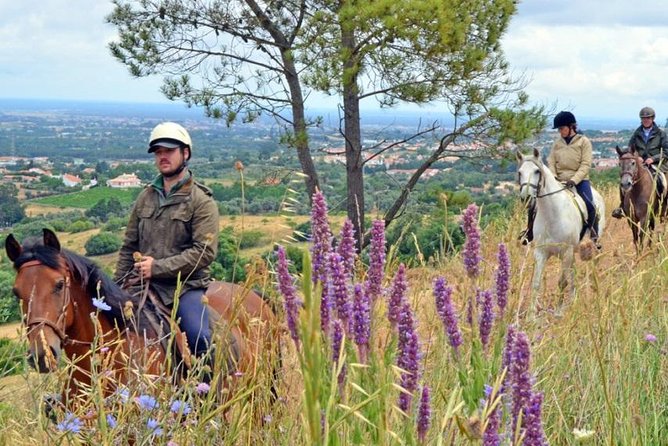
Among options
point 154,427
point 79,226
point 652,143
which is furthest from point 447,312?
point 79,226

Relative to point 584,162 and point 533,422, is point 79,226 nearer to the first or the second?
point 584,162

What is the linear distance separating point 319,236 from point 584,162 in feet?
25.4

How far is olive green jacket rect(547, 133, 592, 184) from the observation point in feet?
29.0

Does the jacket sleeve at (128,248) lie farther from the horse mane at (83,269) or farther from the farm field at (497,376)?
the farm field at (497,376)

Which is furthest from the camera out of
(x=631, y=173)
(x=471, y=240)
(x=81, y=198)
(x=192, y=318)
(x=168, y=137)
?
(x=81, y=198)

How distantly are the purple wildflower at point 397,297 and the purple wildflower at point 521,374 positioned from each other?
0.35 m

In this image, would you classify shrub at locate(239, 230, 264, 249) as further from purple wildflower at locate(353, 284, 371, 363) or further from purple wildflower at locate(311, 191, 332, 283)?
purple wildflower at locate(353, 284, 371, 363)

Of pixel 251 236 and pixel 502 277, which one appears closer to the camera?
pixel 502 277

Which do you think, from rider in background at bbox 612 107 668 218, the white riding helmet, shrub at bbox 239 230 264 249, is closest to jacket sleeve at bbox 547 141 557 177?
rider in background at bbox 612 107 668 218

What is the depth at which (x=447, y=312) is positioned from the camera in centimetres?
183

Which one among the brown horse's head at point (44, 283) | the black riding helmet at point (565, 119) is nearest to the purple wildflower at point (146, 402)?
the brown horse's head at point (44, 283)

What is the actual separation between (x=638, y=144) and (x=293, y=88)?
22.2 ft

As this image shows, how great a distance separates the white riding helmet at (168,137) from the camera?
15.4ft

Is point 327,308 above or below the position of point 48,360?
above
